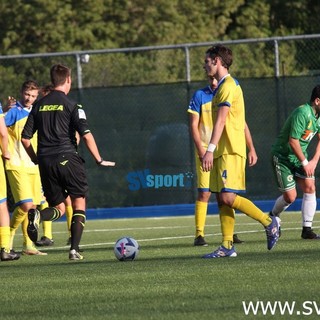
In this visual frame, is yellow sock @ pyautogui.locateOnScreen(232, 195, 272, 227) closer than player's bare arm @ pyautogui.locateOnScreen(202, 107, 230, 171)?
No

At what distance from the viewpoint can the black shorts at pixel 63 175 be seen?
43.1ft

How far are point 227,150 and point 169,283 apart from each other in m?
2.34

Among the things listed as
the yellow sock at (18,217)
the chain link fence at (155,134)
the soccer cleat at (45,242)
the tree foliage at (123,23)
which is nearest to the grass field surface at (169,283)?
the yellow sock at (18,217)

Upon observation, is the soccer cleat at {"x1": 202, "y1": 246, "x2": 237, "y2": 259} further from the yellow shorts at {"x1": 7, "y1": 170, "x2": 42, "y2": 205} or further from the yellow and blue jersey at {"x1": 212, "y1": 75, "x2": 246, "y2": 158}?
the yellow shorts at {"x1": 7, "y1": 170, "x2": 42, "y2": 205}

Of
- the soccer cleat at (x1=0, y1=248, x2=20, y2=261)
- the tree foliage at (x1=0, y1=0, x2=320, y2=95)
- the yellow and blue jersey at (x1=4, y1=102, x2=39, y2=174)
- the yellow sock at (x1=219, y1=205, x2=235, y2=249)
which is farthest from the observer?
the tree foliage at (x1=0, y1=0, x2=320, y2=95)

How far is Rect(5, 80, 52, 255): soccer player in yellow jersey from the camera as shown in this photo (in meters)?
15.2

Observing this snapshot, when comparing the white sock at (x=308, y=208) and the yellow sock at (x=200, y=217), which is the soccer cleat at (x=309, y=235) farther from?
the yellow sock at (x=200, y=217)

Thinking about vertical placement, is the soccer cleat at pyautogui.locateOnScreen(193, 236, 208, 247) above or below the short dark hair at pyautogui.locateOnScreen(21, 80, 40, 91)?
below

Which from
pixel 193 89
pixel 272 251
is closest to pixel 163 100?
pixel 193 89

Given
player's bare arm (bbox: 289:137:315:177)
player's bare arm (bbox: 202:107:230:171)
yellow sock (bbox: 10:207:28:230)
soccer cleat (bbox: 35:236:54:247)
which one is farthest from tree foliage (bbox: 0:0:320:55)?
player's bare arm (bbox: 202:107:230:171)

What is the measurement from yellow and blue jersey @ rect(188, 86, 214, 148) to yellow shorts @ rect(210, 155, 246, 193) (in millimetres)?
2976

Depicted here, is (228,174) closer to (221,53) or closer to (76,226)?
(221,53)

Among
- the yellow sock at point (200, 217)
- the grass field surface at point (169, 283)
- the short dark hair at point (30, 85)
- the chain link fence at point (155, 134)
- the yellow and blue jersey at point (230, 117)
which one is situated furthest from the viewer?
the chain link fence at point (155, 134)

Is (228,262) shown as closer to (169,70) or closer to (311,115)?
(311,115)
